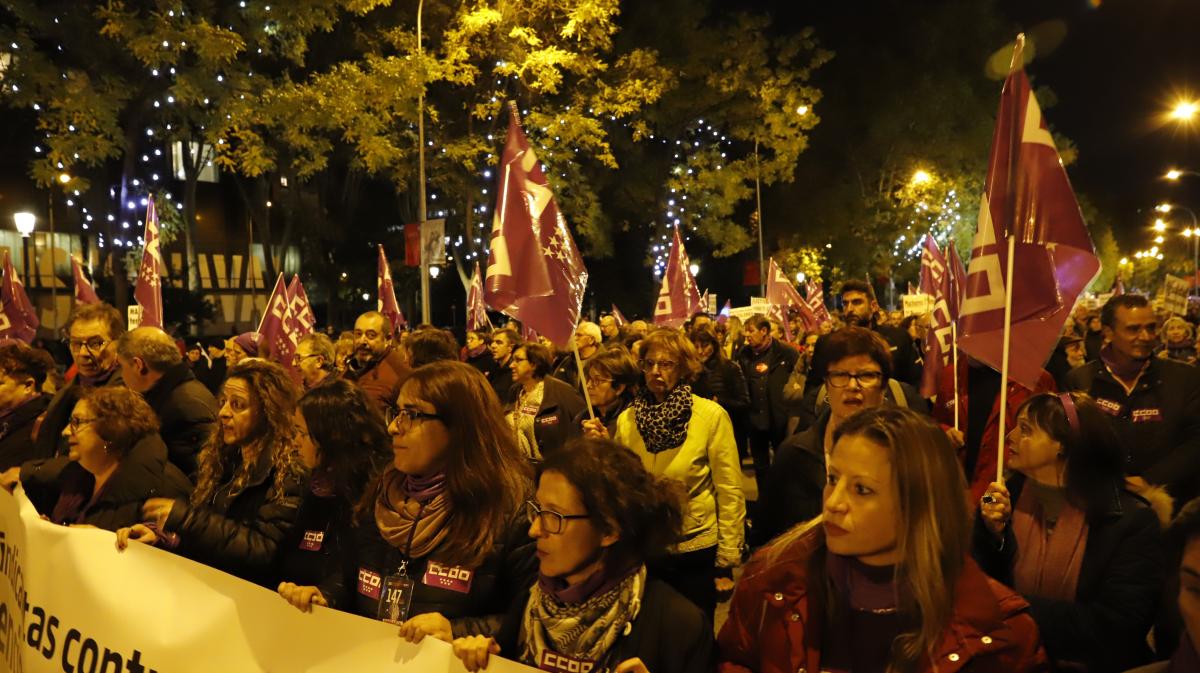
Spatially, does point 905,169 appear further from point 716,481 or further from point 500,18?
point 716,481

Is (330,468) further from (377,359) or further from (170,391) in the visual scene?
(377,359)

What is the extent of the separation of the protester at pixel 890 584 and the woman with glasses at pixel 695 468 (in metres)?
2.16

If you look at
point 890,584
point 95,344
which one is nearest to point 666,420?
point 890,584

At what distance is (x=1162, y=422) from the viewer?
18.3 feet

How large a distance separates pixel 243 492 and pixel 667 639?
6.92ft

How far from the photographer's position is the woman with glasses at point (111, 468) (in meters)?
4.31

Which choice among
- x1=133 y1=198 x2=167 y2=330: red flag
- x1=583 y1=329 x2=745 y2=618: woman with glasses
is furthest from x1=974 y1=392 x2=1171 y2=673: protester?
x1=133 y1=198 x2=167 y2=330: red flag

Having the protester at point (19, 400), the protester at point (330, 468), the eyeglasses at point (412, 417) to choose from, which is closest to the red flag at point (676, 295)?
the protester at point (19, 400)

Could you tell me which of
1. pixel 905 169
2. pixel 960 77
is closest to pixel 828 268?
pixel 905 169

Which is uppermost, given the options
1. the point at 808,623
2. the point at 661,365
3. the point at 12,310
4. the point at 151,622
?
the point at 12,310

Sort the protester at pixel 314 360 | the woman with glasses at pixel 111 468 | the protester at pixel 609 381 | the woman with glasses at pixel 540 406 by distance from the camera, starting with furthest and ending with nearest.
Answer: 1. the protester at pixel 314 360
2. the woman with glasses at pixel 540 406
3. the protester at pixel 609 381
4. the woman with glasses at pixel 111 468

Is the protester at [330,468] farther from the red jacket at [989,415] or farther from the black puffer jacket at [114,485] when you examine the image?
the red jacket at [989,415]

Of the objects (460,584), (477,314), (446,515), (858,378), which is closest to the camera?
(460,584)

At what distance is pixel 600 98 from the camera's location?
24.3 metres
